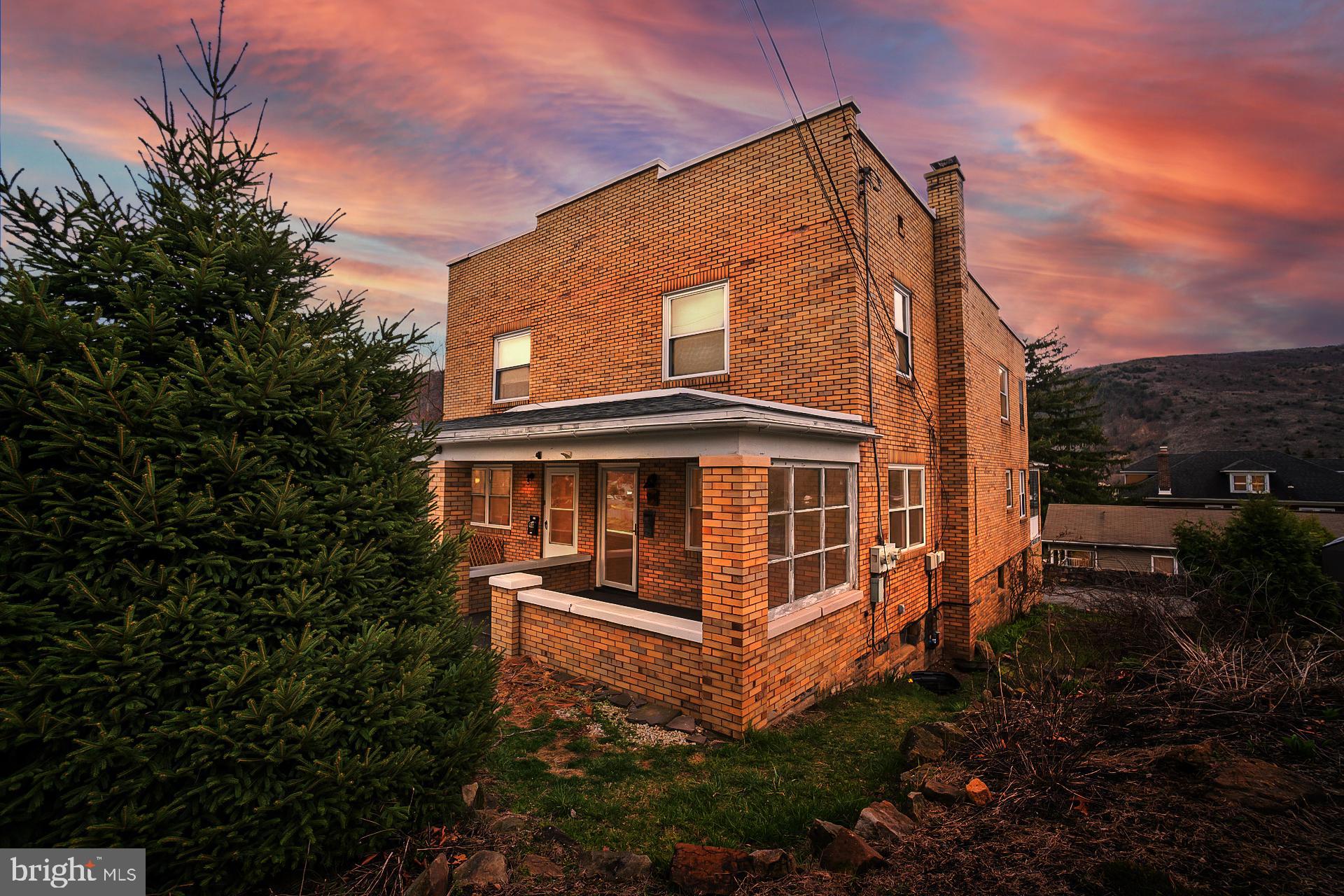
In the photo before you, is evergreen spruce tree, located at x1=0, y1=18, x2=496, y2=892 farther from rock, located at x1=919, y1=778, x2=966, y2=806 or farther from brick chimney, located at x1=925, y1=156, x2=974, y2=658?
brick chimney, located at x1=925, y1=156, x2=974, y2=658

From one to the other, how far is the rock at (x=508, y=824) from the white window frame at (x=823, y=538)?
330 cm

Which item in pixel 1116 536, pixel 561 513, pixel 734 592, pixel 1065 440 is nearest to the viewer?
pixel 734 592

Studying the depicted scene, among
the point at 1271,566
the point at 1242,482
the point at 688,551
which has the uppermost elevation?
the point at 1242,482

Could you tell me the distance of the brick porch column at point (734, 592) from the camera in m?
5.92

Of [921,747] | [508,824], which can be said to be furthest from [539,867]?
[921,747]

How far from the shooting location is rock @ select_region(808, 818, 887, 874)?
3.38 m

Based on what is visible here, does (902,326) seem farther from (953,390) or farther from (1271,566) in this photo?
(1271,566)

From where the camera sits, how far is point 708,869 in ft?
11.2

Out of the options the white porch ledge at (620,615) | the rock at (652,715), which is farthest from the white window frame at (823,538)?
the rock at (652,715)

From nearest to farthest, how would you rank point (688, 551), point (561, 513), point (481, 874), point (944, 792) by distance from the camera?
point (481, 874), point (944, 792), point (688, 551), point (561, 513)

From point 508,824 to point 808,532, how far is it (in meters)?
5.02

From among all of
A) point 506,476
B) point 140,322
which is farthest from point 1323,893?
point 506,476

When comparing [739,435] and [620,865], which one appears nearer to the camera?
[620,865]

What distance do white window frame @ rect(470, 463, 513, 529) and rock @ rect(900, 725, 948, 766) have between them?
934 centimetres
